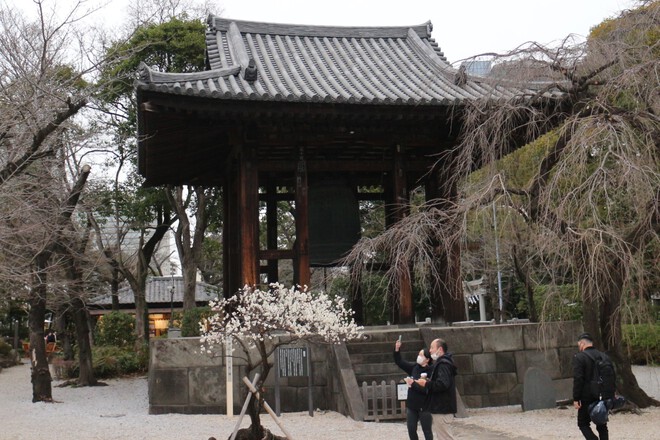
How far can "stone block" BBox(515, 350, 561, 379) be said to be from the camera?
37.8ft

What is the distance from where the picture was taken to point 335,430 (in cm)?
914

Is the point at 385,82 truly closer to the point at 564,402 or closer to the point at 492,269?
the point at 564,402

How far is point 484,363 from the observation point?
11.4m

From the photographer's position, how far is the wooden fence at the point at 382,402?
9836mm

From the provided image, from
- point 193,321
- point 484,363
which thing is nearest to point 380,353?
point 484,363

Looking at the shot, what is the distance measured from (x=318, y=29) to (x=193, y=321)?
7518mm

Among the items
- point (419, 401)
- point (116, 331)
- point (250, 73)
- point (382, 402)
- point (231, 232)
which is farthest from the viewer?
point (116, 331)

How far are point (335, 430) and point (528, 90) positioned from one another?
5656mm

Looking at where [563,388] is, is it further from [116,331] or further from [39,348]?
[116,331]

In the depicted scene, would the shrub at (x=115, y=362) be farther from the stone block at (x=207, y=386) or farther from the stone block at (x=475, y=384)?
the stone block at (x=475, y=384)

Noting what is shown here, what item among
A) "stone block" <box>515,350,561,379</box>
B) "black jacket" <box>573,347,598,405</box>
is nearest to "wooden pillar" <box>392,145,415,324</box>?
"stone block" <box>515,350,561,379</box>

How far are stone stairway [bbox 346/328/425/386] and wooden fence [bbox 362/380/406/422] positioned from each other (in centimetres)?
74

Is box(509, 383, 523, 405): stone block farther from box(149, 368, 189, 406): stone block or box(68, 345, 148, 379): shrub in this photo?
box(68, 345, 148, 379): shrub

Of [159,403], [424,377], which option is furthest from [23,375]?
[424,377]
